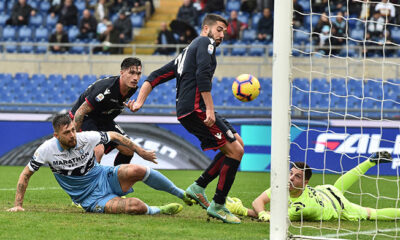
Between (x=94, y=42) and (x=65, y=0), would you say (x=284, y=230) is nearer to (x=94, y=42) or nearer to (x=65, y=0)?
(x=94, y=42)

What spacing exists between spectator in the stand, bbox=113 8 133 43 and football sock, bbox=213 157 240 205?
48.7ft

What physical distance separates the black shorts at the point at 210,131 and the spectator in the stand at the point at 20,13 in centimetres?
1705

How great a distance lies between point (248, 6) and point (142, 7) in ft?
12.6

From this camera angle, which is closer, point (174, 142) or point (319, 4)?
point (174, 142)

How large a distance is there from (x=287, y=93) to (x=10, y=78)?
16.6 metres

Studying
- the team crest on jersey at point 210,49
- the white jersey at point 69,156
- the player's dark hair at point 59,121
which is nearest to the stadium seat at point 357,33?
the team crest on jersey at point 210,49

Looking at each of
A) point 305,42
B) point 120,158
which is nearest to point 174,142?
point 120,158

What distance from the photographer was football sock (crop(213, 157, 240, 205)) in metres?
7.04

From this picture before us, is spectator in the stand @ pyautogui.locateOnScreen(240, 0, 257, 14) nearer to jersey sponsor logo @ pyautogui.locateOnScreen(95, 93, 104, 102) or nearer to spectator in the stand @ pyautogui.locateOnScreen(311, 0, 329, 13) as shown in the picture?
spectator in the stand @ pyautogui.locateOnScreen(311, 0, 329, 13)

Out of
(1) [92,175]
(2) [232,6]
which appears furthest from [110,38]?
(1) [92,175]

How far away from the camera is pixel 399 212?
7598mm

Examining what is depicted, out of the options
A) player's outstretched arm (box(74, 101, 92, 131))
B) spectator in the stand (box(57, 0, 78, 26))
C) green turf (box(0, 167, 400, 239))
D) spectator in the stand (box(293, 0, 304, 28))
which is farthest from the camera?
spectator in the stand (box(57, 0, 78, 26))

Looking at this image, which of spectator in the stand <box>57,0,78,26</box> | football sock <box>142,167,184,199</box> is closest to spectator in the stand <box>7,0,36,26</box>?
spectator in the stand <box>57,0,78,26</box>

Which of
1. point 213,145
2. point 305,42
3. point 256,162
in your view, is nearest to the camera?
point 213,145
